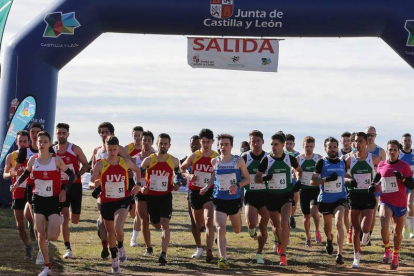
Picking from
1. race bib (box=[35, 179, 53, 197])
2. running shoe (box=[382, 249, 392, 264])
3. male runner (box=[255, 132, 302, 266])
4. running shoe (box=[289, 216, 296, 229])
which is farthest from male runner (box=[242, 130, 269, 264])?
running shoe (box=[289, 216, 296, 229])

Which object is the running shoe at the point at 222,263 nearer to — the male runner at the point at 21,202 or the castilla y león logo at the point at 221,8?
the male runner at the point at 21,202

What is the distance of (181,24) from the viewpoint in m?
16.0

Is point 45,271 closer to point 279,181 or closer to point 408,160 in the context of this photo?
point 279,181

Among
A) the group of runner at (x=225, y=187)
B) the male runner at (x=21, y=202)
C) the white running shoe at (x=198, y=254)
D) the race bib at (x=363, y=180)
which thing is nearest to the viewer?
the group of runner at (x=225, y=187)

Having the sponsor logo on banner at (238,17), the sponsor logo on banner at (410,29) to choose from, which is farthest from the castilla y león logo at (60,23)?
the sponsor logo on banner at (410,29)

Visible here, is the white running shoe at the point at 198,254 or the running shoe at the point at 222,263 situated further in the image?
the white running shoe at the point at 198,254

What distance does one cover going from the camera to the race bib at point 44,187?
9594mm

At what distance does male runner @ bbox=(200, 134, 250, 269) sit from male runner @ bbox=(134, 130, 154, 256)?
3.63 feet

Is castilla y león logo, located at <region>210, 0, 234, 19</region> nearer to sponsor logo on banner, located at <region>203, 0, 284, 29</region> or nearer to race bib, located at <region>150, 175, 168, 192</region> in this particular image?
sponsor logo on banner, located at <region>203, 0, 284, 29</region>

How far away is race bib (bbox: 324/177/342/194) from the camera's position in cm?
1129

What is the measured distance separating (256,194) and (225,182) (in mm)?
794

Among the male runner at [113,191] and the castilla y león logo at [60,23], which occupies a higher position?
the castilla y león logo at [60,23]

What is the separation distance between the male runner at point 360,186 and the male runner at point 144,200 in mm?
3123

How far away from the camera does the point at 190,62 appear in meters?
17.0
